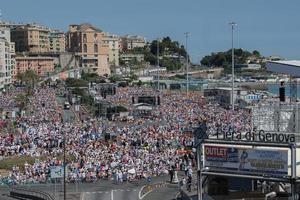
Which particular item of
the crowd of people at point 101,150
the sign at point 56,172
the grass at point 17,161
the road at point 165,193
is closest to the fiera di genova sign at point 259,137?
the crowd of people at point 101,150

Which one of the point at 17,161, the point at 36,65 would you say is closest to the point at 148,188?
the point at 17,161

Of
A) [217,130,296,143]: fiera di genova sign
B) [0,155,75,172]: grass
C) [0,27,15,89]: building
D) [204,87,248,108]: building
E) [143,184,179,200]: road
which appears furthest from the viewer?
[0,27,15,89]: building

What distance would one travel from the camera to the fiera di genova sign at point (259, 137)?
62.2 ft

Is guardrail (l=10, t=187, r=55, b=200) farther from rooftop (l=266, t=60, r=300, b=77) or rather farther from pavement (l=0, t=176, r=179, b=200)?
rooftop (l=266, t=60, r=300, b=77)

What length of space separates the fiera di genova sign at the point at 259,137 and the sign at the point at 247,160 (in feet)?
1.47

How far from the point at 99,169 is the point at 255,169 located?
1777 cm

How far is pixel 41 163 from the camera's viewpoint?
37531 millimetres

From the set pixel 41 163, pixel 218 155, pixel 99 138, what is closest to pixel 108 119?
pixel 99 138

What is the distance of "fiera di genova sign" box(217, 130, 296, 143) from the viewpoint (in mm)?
18953

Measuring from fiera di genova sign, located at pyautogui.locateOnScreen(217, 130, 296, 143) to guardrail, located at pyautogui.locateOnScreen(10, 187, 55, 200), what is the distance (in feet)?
40.4

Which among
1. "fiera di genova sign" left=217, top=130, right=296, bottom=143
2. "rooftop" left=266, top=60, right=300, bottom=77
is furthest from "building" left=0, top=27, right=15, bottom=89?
"fiera di genova sign" left=217, top=130, right=296, bottom=143

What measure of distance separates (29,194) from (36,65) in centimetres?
16143

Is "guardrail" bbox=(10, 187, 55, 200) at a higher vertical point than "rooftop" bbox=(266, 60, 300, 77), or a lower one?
lower

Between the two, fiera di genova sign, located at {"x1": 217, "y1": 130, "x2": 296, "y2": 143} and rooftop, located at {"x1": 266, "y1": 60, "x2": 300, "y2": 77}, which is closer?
fiera di genova sign, located at {"x1": 217, "y1": 130, "x2": 296, "y2": 143}
